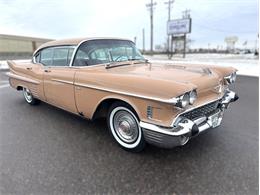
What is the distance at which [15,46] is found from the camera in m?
35.2

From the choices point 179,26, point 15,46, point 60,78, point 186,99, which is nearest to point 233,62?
point 179,26

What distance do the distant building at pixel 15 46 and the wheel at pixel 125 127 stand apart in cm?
3453

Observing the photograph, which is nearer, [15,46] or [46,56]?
[46,56]

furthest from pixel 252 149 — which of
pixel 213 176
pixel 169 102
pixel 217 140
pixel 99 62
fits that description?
pixel 99 62

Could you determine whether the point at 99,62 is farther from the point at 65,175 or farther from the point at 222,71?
the point at 222,71

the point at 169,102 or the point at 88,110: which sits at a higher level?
the point at 169,102

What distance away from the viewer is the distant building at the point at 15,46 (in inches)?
1301

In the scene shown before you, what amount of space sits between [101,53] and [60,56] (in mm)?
919

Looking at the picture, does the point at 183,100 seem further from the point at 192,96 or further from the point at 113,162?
the point at 113,162

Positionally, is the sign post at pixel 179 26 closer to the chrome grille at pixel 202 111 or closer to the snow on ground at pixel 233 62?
the snow on ground at pixel 233 62

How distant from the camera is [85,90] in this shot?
10.2ft

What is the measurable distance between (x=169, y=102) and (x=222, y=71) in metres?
1.71

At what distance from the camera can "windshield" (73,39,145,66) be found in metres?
3.44

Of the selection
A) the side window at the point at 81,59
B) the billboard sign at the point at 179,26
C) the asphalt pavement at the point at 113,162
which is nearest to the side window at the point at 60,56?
the side window at the point at 81,59
